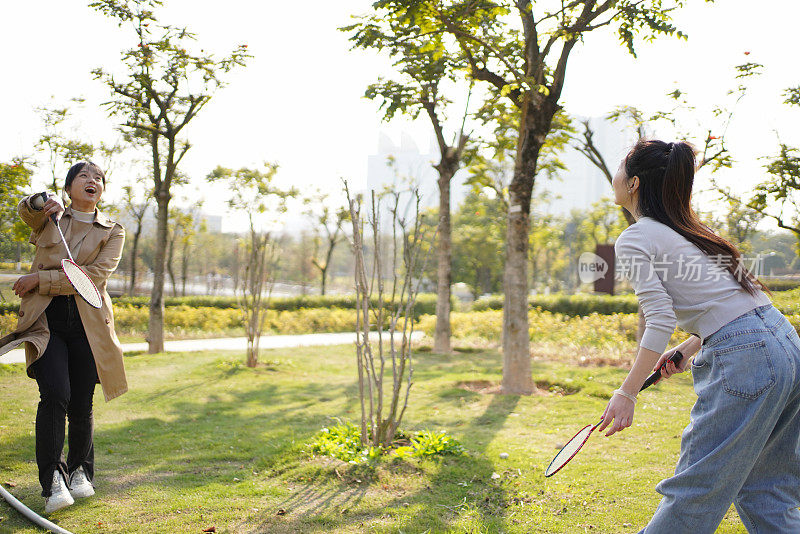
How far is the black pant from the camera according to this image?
3148 mm

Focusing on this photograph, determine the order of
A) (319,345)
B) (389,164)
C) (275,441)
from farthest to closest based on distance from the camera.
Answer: (389,164), (319,345), (275,441)

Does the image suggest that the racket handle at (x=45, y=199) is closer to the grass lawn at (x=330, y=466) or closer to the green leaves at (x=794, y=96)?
the grass lawn at (x=330, y=466)

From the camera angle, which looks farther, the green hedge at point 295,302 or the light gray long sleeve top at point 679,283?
the green hedge at point 295,302

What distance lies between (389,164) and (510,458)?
13.2 m

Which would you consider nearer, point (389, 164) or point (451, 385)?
point (451, 385)

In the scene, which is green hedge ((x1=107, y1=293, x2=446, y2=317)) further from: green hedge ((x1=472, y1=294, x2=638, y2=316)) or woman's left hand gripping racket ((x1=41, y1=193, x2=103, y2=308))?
woman's left hand gripping racket ((x1=41, y1=193, x2=103, y2=308))

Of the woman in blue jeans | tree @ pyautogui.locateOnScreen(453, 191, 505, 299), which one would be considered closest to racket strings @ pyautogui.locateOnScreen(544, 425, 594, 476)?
the woman in blue jeans

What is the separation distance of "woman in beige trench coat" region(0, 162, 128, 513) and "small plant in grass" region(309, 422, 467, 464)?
139 centimetres

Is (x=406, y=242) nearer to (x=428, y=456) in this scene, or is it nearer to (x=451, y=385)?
(x=428, y=456)

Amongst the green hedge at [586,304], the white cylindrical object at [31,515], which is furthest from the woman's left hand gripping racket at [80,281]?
the green hedge at [586,304]

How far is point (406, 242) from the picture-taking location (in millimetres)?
4148

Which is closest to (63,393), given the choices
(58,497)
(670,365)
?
(58,497)

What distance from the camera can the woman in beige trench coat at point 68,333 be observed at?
10.3 ft

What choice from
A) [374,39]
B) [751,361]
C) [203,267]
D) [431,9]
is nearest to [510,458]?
[751,361]
